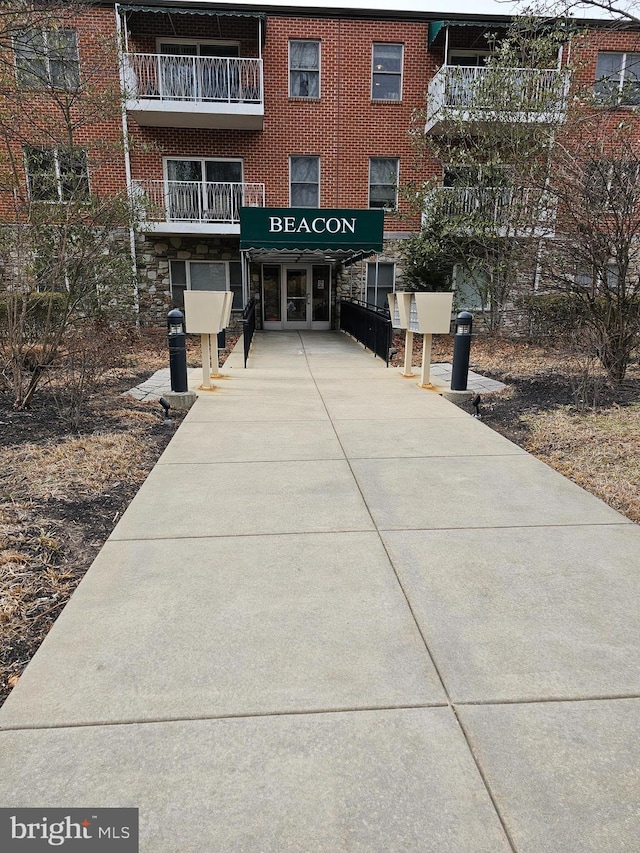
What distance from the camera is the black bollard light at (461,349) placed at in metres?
7.67

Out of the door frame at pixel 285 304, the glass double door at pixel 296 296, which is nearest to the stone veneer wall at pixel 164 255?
the door frame at pixel 285 304

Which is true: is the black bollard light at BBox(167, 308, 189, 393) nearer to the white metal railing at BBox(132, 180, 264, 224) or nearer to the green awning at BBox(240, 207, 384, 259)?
the green awning at BBox(240, 207, 384, 259)

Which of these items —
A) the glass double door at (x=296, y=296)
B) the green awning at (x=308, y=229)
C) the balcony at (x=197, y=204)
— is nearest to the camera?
the green awning at (x=308, y=229)

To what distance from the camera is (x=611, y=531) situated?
12.6 ft

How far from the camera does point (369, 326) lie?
532 inches

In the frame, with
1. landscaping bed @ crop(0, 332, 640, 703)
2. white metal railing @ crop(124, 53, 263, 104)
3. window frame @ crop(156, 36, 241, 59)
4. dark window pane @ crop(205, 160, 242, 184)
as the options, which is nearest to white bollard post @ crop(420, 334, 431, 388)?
landscaping bed @ crop(0, 332, 640, 703)

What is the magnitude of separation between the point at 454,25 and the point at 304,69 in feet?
14.8

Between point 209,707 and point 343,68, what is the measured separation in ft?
63.2

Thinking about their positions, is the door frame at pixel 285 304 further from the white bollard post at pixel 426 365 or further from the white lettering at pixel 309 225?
the white bollard post at pixel 426 365

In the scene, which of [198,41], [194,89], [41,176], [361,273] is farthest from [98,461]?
[198,41]

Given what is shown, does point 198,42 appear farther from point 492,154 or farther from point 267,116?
point 492,154

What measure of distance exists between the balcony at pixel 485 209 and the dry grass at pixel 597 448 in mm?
6999

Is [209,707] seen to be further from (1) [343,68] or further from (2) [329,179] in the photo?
(1) [343,68]

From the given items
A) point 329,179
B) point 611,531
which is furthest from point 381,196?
point 611,531
